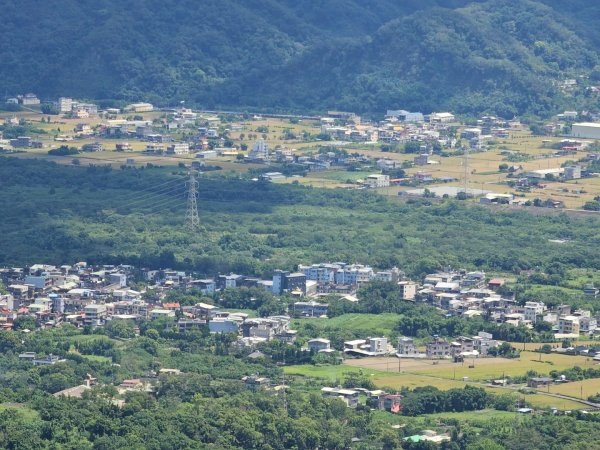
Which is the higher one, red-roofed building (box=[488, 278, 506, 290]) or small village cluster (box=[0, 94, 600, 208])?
small village cluster (box=[0, 94, 600, 208])

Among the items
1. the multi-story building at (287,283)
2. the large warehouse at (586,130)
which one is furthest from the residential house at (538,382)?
the large warehouse at (586,130)

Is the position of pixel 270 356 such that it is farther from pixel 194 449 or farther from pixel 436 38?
pixel 436 38

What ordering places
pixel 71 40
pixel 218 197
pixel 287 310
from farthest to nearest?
pixel 71 40 < pixel 218 197 < pixel 287 310

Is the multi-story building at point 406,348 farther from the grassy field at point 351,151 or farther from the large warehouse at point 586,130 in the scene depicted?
the large warehouse at point 586,130

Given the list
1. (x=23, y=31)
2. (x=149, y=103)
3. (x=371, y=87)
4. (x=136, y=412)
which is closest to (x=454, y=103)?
(x=371, y=87)

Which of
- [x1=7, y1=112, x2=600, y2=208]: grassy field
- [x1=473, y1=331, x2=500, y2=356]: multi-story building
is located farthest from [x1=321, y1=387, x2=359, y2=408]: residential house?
[x1=7, y1=112, x2=600, y2=208]: grassy field

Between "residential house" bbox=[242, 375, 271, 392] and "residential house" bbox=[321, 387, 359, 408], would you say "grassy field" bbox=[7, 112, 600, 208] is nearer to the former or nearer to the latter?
"residential house" bbox=[242, 375, 271, 392]

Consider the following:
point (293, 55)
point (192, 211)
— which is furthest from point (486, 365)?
point (293, 55)
